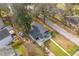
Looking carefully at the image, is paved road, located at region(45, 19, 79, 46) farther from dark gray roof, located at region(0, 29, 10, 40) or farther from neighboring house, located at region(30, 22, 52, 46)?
dark gray roof, located at region(0, 29, 10, 40)

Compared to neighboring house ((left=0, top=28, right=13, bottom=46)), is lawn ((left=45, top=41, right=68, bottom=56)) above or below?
below

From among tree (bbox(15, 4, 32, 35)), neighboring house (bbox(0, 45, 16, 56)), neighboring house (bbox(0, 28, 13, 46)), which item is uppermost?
tree (bbox(15, 4, 32, 35))

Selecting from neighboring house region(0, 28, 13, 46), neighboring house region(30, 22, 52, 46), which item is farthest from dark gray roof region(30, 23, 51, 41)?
neighboring house region(0, 28, 13, 46)

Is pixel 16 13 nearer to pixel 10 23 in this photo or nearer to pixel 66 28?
pixel 10 23

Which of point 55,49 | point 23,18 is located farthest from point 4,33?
point 55,49

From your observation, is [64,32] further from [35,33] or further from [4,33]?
[4,33]

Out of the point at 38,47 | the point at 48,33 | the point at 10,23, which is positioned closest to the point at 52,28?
the point at 48,33
